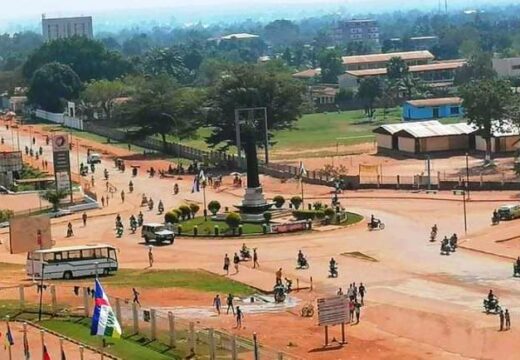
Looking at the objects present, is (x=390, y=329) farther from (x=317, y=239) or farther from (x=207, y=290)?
(x=317, y=239)

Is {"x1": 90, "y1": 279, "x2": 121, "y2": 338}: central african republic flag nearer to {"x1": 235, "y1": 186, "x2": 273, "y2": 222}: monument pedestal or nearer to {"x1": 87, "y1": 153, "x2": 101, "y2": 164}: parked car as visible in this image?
{"x1": 235, "y1": 186, "x2": 273, "y2": 222}: monument pedestal

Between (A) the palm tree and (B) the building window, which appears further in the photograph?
(B) the building window

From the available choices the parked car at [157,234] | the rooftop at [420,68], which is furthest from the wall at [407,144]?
the rooftop at [420,68]

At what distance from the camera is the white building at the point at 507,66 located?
183 meters

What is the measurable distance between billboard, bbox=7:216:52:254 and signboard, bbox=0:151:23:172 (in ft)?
137

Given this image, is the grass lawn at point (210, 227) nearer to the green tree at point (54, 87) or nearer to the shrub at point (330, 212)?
the shrub at point (330, 212)

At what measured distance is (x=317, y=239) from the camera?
224 ft

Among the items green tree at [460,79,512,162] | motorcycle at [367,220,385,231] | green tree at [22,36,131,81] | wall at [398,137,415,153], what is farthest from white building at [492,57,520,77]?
motorcycle at [367,220,385,231]

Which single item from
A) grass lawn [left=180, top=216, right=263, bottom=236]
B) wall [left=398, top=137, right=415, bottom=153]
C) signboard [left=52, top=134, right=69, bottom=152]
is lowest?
grass lawn [left=180, top=216, right=263, bottom=236]

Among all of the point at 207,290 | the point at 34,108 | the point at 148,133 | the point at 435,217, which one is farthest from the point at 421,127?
the point at 34,108

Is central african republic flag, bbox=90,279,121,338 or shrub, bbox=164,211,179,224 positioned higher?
central african republic flag, bbox=90,279,121,338

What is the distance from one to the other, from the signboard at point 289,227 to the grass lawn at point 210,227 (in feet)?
2.98

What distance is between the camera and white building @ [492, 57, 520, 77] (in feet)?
601

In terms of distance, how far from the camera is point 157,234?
224 feet
